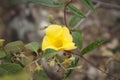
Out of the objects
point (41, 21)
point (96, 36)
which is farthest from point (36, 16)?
point (96, 36)

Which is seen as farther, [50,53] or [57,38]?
[57,38]

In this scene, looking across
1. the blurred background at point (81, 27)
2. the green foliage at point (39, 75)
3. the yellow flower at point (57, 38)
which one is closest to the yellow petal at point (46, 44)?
the yellow flower at point (57, 38)

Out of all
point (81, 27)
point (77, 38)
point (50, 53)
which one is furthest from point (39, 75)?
point (81, 27)

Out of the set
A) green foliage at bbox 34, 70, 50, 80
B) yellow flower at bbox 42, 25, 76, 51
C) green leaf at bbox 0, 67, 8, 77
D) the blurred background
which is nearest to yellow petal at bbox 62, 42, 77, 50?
yellow flower at bbox 42, 25, 76, 51

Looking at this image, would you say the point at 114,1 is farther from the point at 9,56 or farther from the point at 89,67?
the point at 9,56

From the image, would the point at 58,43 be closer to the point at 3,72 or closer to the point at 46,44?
the point at 46,44

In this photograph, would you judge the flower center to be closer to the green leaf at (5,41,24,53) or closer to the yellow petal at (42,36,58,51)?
the yellow petal at (42,36,58,51)
